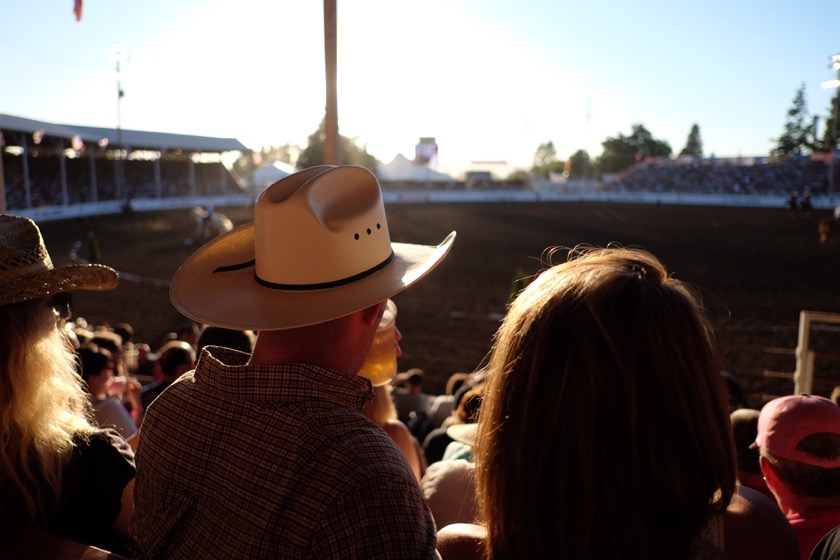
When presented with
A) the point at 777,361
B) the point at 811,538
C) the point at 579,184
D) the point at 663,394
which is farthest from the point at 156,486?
the point at 579,184

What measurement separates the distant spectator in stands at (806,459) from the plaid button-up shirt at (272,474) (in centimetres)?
122

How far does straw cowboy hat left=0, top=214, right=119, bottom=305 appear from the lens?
174 centimetres

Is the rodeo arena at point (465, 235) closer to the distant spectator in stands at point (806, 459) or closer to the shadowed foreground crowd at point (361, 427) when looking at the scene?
the shadowed foreground crowd at point (361, 427)

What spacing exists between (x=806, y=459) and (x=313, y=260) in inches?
54.0

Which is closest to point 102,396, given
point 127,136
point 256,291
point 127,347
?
point 256,291

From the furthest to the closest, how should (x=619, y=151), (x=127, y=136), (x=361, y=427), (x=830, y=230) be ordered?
(x=619, y=151) → (x=127, y=136) → (x=830, y=230) → (x=361, y=427)

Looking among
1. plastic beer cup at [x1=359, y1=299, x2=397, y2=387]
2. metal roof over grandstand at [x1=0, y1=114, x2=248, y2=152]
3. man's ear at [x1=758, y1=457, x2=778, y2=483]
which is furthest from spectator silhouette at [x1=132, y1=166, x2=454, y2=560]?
metal roof over grandstand at [x1=0, y1=114, x2=248, y2=152]

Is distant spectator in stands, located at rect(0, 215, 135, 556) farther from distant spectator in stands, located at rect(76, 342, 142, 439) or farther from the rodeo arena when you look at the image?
the rodeo arena

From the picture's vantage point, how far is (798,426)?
6.02ft

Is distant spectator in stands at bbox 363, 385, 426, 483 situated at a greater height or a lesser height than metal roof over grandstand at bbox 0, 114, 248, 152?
lesser

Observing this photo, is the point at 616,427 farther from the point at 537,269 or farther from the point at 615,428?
the point at 537,269

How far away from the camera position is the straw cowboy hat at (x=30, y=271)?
5.70 feet

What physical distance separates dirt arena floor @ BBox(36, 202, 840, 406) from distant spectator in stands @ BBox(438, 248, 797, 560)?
2.62ft

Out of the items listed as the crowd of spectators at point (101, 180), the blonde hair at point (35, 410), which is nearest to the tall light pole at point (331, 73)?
the blonde hair at point (35, 410)
